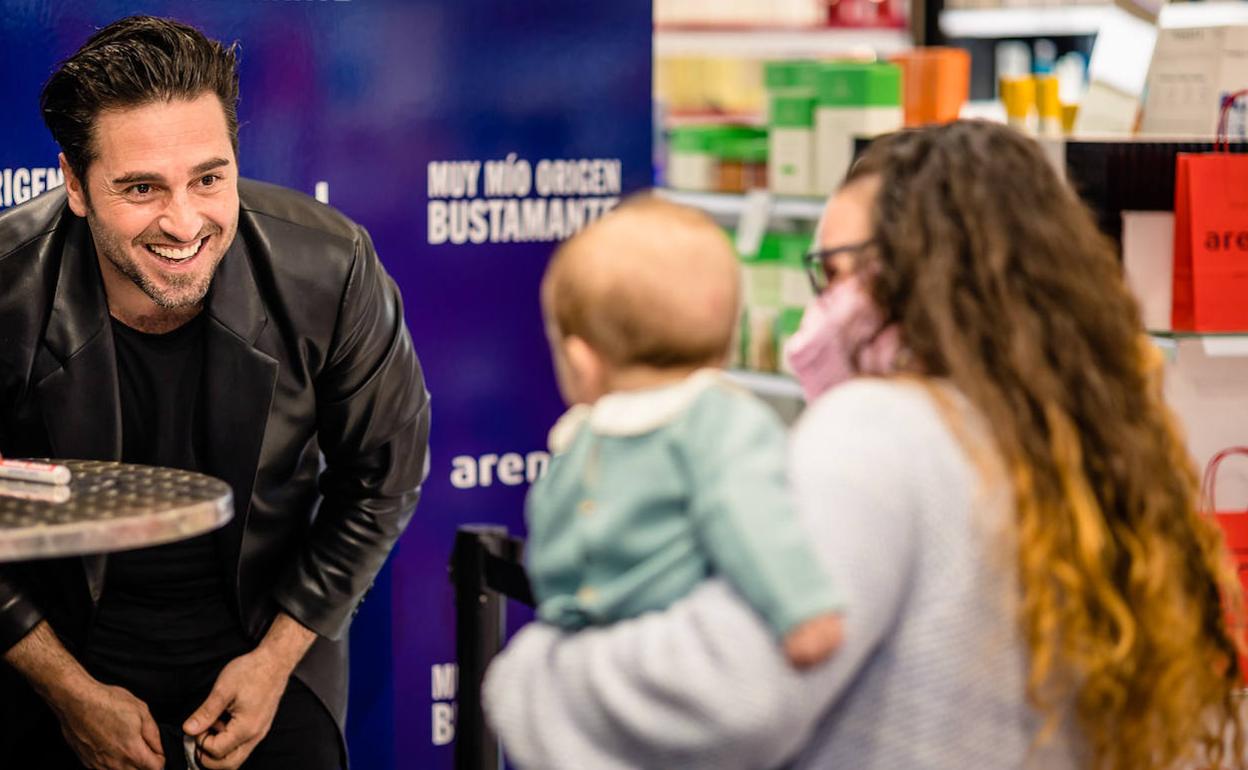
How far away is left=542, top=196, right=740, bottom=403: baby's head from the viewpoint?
1563mm

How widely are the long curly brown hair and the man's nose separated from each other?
1201 millimetres

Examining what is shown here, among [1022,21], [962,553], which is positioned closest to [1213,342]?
[962,553]

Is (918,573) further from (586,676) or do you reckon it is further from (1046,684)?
(586,676)

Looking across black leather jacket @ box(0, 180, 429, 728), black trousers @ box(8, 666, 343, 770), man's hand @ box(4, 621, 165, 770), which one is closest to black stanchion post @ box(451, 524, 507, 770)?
black leather jacket @ box(0, 180, 429, 728)

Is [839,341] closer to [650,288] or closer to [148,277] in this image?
[650,288]

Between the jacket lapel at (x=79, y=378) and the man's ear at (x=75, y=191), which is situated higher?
the man's ear at (x=75, y=191)

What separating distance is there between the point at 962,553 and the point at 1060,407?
0.18 m

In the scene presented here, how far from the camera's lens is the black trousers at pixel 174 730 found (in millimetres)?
2676

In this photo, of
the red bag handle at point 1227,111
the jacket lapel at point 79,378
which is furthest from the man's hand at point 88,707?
the red bag handle at point 1227,111

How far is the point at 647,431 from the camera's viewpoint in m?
1.56

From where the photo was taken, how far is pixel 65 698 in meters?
2.54

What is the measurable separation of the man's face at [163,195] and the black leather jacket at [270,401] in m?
0.09

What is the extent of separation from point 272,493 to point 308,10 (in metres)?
0.90

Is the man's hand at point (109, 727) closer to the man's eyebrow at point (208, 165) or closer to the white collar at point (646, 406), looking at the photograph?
→ the man's eyebrow at point (208, 165)
